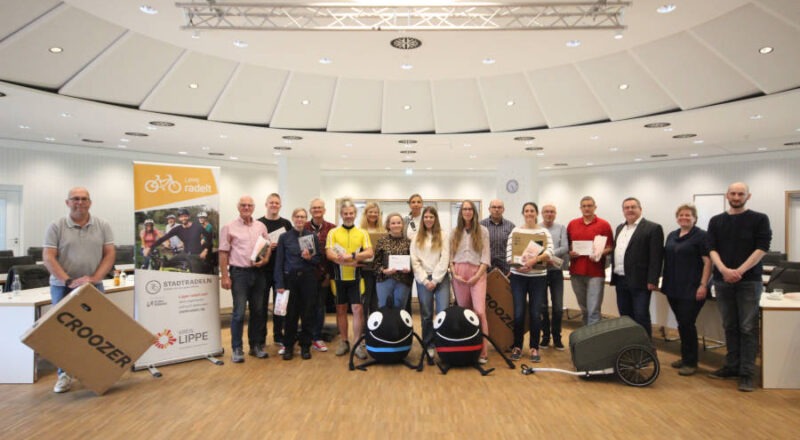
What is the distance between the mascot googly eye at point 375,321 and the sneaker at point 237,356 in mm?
1356

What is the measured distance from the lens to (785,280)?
536 cm

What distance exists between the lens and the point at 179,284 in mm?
4559

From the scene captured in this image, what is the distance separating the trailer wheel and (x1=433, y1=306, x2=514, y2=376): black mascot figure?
0.96 metres

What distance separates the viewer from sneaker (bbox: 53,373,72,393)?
384 cm

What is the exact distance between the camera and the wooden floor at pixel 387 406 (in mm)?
3100

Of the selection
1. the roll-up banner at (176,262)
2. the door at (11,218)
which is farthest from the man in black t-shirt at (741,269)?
the door at (11,218)

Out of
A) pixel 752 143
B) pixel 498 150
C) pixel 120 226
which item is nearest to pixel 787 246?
pixel 752 143

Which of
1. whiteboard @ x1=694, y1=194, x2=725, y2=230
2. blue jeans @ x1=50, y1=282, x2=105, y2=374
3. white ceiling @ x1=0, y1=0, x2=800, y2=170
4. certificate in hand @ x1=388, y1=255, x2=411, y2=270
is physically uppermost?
white ceiling @ x1=0, y1=0, x2=800, y2=170

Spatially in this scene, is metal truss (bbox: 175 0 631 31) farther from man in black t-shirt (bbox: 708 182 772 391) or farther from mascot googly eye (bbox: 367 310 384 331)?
mascot googly eye (bbox: 367 310 384 331)

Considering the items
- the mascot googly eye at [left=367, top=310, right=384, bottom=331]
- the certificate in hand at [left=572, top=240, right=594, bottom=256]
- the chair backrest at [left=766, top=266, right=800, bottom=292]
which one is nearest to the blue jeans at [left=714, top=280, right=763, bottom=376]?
the certificate in hand at [left=572, top=240, right=594, bottom=256]

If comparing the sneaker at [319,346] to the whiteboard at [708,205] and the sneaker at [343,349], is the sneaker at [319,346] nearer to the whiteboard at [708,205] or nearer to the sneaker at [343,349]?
the sneaker at [343,349]

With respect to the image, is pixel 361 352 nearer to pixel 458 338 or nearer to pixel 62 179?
pixel 458 338

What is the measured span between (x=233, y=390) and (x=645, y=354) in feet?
11.6

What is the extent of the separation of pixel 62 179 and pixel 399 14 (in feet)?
33.7
